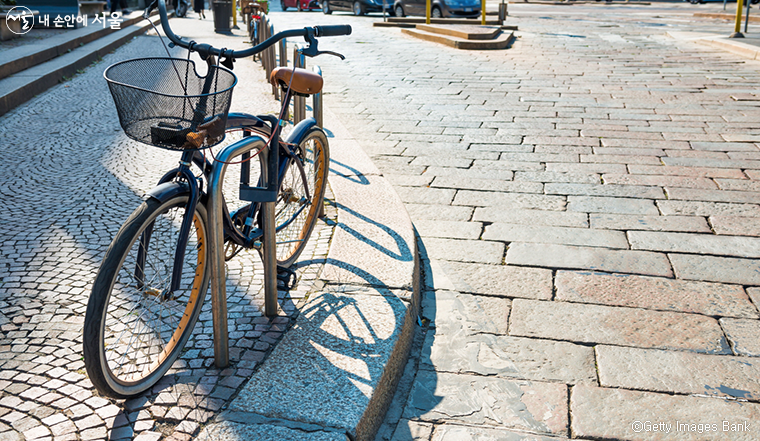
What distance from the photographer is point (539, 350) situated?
2875mm

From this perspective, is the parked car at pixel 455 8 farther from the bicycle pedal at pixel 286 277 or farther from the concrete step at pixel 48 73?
the bicycle pedal at pixel 286 277

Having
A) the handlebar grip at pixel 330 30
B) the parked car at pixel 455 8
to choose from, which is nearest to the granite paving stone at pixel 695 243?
the handlebar grip at pixel 330 30

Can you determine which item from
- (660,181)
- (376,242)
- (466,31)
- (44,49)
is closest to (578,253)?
(376,242)

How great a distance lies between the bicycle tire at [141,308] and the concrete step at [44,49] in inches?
271

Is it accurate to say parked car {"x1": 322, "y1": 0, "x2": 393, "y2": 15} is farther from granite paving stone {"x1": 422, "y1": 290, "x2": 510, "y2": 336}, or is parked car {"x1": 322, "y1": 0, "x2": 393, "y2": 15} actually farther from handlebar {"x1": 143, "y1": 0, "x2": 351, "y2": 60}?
handlebar {"x1": 143, "y1": 0, "x2": 351, "y2": 60}

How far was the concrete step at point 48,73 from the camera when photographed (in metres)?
7.25

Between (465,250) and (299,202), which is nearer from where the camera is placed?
(299,202)

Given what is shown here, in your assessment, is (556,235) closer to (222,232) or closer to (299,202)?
A: (299,202)

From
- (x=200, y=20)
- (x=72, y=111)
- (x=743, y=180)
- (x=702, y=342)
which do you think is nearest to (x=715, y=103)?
(x=743, y=180)

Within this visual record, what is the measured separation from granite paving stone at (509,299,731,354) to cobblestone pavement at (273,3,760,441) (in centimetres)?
1

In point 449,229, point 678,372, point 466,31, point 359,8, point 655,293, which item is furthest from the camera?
point 359,8

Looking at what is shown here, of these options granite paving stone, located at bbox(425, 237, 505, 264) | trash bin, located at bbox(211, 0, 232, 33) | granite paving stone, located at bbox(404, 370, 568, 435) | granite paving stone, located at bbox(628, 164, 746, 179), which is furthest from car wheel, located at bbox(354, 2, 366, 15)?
granite paving stone, located at bbox(404, 370, 568, 435)

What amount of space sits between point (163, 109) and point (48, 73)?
7.52 meters

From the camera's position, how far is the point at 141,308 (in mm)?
2574
